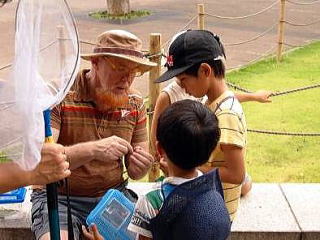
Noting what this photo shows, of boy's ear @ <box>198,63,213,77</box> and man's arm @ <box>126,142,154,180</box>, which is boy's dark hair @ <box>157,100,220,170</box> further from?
man's arm @ <box>126,142,154,180</box>

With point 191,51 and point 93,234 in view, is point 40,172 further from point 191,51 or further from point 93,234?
point 191,51

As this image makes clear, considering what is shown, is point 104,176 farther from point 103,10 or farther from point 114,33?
point 103,10

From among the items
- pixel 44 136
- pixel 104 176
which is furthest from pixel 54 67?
pixel 104 176

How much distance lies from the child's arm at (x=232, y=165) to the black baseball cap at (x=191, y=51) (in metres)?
0.42

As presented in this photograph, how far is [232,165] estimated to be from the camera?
7.98 feet

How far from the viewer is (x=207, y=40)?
2596mm

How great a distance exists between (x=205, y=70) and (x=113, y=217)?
778mm

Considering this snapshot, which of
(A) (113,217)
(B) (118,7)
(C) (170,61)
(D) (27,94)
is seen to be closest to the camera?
(D) (27,94)

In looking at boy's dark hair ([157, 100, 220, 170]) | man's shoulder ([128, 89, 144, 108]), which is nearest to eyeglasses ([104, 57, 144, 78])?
man's shoulder ([128, 89, 144, 108])

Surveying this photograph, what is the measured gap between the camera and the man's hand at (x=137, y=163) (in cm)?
267

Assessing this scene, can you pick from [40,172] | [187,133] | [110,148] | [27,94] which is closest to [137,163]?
[110,148]

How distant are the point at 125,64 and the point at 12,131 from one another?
3.45 ft

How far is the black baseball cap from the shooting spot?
2.53 meters

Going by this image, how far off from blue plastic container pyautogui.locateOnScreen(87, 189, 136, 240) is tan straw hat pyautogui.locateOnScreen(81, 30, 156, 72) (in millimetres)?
692
